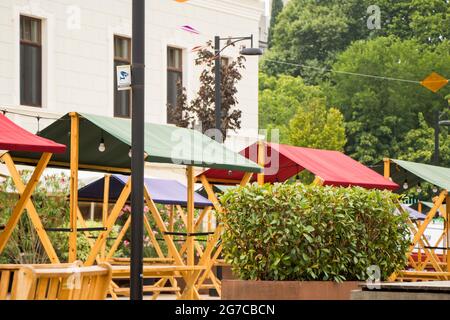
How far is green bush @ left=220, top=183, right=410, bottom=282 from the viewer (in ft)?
49.3

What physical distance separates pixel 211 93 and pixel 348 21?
1574 inches

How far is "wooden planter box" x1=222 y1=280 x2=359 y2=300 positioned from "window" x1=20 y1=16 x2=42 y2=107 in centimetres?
1586

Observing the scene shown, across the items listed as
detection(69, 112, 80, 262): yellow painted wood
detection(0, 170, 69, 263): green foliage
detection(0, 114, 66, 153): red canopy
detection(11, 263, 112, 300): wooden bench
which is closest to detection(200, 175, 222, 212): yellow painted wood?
detection(69, 112, 80, 262): yellow painted wood

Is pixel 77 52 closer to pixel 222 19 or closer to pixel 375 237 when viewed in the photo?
pixel 222 19

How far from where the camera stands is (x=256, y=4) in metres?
38.1

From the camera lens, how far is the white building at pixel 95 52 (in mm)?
29344

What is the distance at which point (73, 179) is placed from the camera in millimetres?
15828

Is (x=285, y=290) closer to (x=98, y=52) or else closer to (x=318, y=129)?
(x=98, y=52)

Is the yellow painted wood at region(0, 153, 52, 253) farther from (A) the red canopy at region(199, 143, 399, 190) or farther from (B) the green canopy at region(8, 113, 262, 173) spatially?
(A) the red canopy at region(199, 143, 399, 190)

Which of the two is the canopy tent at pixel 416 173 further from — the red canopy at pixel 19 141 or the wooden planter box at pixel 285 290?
the red canopy at pixel 19 141

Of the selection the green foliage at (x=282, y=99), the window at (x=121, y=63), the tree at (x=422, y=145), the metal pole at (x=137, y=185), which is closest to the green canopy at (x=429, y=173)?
the metal pole at (x=137, y=185)

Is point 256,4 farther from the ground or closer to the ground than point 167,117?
farther from the ground

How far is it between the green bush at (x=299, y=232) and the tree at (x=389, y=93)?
48.3 m
